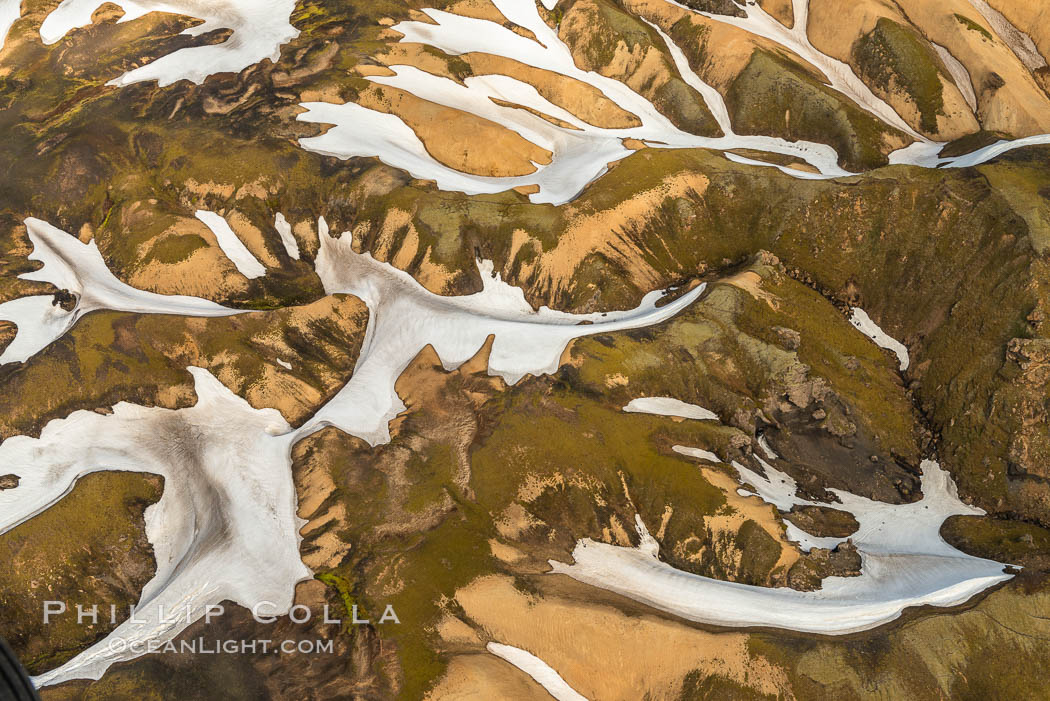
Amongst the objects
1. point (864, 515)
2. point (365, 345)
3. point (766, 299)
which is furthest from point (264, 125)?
point (864, 515)

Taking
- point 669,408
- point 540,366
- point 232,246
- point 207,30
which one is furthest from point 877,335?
point 207,30

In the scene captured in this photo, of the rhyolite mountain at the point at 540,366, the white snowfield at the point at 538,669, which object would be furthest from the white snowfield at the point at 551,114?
the white snowfield at the point at 538,669

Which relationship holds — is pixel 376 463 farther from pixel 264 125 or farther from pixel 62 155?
pixel 62 155

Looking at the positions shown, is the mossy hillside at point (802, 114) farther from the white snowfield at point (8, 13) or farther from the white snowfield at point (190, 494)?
the white snowfield at point (8, 13)

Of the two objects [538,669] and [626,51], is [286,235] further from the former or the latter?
[626,51]

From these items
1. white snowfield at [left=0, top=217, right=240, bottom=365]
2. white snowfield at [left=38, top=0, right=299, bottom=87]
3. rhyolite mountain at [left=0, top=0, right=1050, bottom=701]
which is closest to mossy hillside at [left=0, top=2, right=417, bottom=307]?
rhyolite mountain at [left=0, top=0, right=1050, bottom=701]

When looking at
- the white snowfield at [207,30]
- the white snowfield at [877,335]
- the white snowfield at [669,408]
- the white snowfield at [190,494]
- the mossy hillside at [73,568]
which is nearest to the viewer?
the white snowfield at [190,494]
